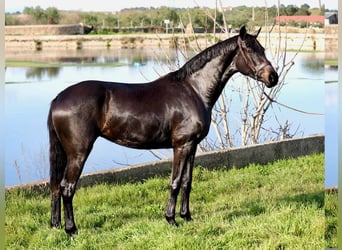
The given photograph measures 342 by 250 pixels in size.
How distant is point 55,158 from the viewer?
3484mm

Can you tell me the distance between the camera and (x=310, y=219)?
390 cm

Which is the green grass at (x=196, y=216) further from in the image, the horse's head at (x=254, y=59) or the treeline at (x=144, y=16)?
the treeline at (x=144, y=16)

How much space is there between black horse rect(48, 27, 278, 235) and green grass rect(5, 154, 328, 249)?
19 centimetres

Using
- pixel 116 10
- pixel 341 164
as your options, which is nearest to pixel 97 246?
pixel 341 164

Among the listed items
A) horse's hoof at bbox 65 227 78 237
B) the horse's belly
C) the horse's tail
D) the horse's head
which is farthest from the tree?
horse's hoof at bbox 65 227 78 237

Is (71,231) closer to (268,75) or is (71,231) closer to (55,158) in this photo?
(55,158)

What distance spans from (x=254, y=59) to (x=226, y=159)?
6.28 ft

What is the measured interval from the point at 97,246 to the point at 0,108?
984mm

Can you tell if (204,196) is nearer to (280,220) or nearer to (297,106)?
(280,220)

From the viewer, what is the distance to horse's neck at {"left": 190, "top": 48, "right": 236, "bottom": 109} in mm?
3545

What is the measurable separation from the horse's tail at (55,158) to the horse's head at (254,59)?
1.16 m

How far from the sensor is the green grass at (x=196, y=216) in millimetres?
3543

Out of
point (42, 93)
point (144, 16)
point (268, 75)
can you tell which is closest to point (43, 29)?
point (42, 93)

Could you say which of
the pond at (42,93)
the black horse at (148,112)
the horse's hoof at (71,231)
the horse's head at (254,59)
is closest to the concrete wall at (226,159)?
the pond at (42,93)
